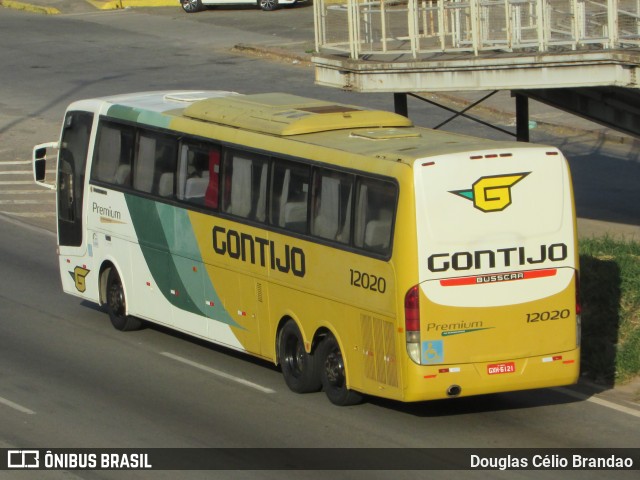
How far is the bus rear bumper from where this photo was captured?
40.5ft

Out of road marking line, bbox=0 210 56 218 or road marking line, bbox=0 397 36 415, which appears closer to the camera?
road marking line, bbox=0 397 36 415

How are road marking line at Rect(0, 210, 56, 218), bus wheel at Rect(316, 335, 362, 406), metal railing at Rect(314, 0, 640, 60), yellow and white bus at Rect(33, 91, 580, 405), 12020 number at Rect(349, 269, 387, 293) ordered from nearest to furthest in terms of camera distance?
yellow and white bus at Rect(33, 91, 580, 405) → 12020 number at Rect(349, 269, 387, 293) → bus wheel at Rect(316, 335, 362, 406) → metal railing at Rect(314, 0, 640, 60) → road marking line at Rect(0, 210, 56, 218)

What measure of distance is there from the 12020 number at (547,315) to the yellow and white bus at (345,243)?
0.7 inches

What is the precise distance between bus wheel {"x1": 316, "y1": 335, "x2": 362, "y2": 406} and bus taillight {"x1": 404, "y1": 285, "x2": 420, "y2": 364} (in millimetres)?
1267

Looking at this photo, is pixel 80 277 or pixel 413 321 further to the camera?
pixel 80 277

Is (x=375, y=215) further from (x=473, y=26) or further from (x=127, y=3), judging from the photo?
(x=127, y=3)

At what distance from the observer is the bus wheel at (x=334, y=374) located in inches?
531

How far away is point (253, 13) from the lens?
46.0 m

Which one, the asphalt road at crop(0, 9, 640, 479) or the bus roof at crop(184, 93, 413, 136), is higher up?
the bus roof at crop(184, 93, 413, 136)

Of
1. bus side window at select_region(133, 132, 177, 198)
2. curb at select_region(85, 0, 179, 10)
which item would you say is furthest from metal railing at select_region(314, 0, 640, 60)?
curb at select_region(85, 0, 179, 10)

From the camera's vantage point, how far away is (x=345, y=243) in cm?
1311

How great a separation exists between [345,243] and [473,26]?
234 inches

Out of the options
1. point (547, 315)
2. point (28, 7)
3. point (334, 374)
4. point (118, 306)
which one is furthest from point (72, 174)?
point (28, 7)

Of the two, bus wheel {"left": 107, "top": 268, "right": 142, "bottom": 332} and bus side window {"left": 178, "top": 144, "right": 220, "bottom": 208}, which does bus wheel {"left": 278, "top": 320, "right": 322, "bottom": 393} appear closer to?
bus side window {"left": 178, "top": 144, "right": 220, "bottom": 208}
